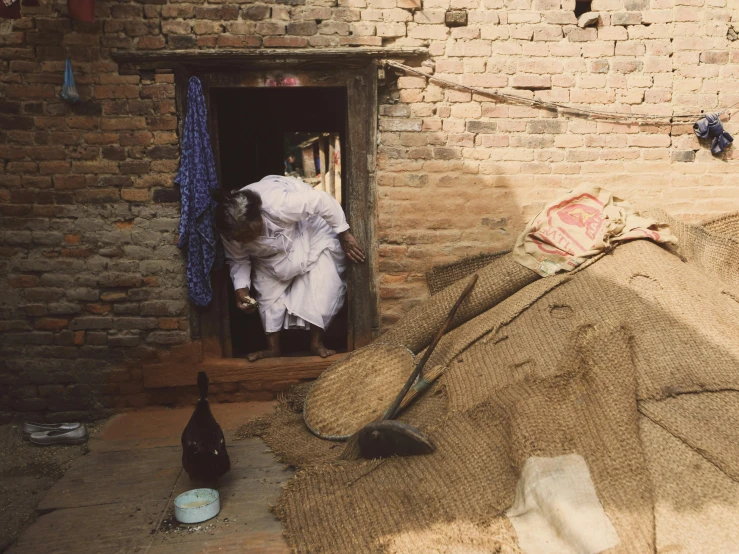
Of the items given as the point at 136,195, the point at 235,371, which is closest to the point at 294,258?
the point at 235,371

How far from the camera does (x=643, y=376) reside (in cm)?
258

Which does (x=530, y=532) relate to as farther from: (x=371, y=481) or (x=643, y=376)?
(x=643, y=376)

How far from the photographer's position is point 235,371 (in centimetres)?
387

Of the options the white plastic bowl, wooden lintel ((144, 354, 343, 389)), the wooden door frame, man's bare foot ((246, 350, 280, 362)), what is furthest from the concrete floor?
the wooden door frame

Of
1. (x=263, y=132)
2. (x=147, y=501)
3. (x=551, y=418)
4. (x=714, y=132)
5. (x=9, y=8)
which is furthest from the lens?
(x=263, y=132)

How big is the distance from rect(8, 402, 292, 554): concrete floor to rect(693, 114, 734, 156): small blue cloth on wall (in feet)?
11.5

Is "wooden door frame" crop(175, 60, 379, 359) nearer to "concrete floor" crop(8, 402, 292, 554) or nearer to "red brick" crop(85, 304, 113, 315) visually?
"red brick" crop(85, 304, 113, 315)

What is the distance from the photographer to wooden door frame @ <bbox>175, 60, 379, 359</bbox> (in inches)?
143

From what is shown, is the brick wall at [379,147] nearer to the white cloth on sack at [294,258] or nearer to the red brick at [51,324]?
the red brick at [51,324]

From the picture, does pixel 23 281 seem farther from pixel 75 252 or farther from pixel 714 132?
pixel 714 132

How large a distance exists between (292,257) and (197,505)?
1890 mm

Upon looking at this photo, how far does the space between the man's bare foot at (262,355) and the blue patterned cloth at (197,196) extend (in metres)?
0.51

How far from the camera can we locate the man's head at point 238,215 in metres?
3.53

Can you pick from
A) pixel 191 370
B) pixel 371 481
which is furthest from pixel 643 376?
pixel 191 370
